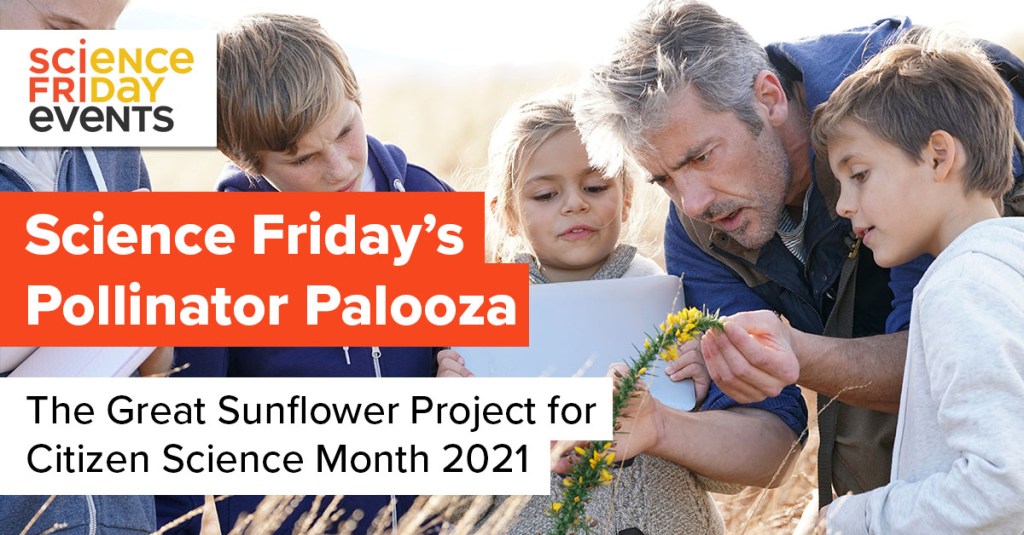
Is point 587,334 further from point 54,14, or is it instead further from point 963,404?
point 54,14

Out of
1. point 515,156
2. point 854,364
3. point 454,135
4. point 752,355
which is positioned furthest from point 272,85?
point 454,135

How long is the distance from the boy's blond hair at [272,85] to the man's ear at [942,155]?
1.73 metres

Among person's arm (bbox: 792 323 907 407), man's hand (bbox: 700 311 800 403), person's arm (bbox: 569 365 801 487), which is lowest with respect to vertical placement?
person's arm (bbox: 569 365 801 487)

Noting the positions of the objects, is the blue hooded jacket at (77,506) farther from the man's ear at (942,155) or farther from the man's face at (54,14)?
the man's ear at (942,155)

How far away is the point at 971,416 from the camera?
7.82ft

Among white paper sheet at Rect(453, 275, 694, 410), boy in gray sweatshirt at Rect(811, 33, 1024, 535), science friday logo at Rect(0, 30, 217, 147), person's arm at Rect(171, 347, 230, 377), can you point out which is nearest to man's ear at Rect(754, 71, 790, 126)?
boy in gray sweatshirt at Rect(811, 33, 1024, 535)

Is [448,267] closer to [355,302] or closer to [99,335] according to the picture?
[355,302]

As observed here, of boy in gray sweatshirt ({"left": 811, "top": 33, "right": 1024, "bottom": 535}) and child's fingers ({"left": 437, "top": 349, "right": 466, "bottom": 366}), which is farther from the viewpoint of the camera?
child's fingers ({"left": 437, "top": 349, "right": 466, "bottom": 366})

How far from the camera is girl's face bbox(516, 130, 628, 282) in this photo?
3.61 metres

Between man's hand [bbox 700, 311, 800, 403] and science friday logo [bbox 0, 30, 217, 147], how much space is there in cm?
170

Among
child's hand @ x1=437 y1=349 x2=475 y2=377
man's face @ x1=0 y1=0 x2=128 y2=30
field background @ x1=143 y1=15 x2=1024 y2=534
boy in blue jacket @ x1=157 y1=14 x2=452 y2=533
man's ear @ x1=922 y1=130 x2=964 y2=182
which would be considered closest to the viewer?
man's ear @ x1=922 y1=130 x2=964 y2=182

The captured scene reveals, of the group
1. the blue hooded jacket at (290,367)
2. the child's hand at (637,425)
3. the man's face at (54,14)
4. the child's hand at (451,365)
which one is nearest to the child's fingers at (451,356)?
the child's hand at (451,365)

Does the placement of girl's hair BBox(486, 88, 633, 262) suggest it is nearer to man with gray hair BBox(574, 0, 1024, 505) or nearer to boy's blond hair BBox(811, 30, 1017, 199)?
man with gray hair BBox(574, 0, 1024, 505)

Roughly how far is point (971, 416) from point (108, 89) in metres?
2.99
